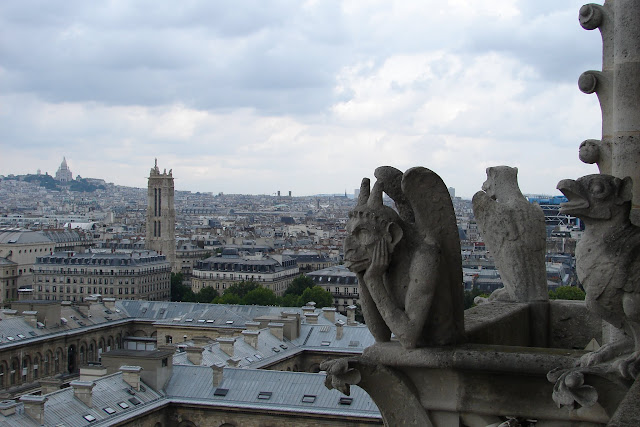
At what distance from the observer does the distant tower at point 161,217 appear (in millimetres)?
151625

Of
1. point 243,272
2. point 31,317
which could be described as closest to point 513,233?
point 31,317

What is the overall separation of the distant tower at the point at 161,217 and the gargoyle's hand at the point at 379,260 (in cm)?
14317

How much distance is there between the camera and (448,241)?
20.6 ft

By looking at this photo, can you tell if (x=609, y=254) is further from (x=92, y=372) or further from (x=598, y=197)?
(x=92, y=372)

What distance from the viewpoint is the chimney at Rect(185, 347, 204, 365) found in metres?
41.7

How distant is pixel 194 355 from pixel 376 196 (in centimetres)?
3648

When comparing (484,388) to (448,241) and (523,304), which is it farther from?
(523,304)

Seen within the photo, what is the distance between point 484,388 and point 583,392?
0.80 m

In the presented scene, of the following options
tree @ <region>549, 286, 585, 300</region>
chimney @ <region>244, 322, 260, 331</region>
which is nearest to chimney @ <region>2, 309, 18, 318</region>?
chimney @ <region>244, 322, 260, 331</region>

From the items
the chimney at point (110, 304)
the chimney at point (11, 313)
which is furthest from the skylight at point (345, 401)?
the chimney at point (110, 304)

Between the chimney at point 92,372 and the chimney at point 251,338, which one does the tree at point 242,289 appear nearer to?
the chimney at point 251,338

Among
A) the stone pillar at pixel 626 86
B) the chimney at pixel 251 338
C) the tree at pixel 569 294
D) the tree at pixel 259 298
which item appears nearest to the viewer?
the stone pillar at pixel 626 86

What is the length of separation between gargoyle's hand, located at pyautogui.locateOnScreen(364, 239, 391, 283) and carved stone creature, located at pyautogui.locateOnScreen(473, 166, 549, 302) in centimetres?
250

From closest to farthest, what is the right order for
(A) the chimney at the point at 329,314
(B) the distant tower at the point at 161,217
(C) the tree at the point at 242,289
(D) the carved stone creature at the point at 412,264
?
(D) the carved stone creature at the point at 412,264, (A) the chimney at the point at 329,314, (C) the tree at the point at 242,289, (B) the distant tower at the point at 161,217
